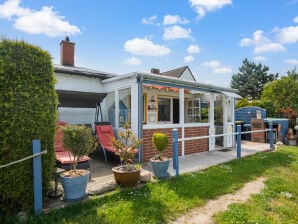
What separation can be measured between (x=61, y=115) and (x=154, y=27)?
7.68 m

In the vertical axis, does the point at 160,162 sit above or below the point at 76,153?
below

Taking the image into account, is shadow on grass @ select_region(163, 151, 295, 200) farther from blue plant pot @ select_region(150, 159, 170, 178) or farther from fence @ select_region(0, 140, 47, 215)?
fence @ select_region(0, 140, 47, 215)

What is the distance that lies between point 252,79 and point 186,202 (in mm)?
40224

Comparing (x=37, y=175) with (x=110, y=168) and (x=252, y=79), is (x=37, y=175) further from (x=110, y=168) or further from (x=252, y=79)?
(x=252, y=79)

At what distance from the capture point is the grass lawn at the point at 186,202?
3.73 m

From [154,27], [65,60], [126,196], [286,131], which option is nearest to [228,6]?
[154,27]

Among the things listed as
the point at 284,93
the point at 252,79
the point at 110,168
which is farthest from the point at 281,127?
the point at 252,79

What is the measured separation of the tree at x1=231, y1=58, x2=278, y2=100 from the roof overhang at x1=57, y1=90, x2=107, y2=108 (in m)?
37.0

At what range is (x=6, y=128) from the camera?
3602 mm

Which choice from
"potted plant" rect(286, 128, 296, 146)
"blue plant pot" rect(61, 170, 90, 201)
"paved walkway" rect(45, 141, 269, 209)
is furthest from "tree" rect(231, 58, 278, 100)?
"blue plant pot" rect(61, 170, 90, 201)

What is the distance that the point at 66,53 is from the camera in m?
11.7

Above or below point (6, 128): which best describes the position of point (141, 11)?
above

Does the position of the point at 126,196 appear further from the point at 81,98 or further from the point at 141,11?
the point at 141,11

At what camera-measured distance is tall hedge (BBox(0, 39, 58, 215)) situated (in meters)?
3.61
